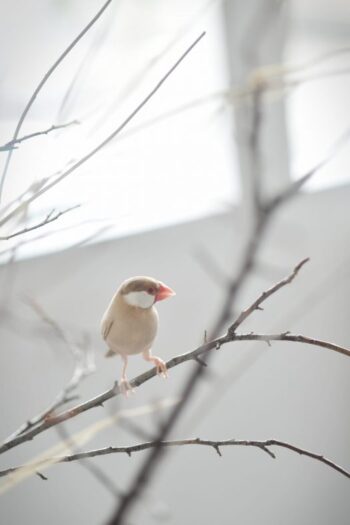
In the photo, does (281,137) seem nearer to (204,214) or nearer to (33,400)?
(204,214)

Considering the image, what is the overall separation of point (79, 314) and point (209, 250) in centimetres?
28

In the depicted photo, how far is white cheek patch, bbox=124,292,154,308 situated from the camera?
32 centimetres

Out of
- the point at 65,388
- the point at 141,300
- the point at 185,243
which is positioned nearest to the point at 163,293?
the point at 141,300

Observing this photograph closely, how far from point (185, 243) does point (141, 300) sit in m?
Result: 0.56

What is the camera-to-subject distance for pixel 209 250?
0.97 m

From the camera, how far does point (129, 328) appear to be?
312mm

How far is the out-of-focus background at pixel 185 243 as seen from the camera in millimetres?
479

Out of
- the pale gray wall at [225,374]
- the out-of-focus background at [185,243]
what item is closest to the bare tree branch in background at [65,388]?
the out-of-focus background at [185,243]

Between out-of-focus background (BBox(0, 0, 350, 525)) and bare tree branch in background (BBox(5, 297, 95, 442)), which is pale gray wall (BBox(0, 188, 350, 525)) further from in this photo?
bare tree branch in background (BBox(5, 297, 95, 442))

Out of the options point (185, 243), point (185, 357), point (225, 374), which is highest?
point (185, 243)

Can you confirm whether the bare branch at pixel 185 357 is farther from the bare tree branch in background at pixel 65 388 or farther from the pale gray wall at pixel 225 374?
the pale gray wall at pixel 225 374

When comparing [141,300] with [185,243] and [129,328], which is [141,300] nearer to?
[129,328]

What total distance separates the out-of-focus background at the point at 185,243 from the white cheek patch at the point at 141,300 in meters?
0.07

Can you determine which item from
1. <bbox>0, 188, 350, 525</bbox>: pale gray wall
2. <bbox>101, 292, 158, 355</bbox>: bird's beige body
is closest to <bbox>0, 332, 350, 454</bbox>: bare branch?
<bbox>101, 292, 158, 355</bbox>: bird's beige body
